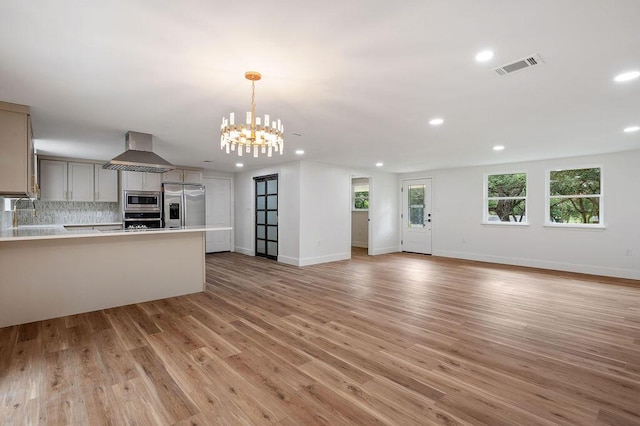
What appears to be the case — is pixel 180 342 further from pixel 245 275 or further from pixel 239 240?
pixel 239 240

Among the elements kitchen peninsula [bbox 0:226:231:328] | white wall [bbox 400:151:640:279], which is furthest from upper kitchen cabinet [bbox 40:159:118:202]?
white wall [bbox 400:151:640:279]

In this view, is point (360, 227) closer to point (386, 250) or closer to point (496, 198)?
point (386, 250)

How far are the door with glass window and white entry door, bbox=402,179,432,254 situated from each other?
410 cm

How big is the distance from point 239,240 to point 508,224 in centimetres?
726

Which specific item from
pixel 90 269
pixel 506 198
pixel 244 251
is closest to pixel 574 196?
pixel 506 198

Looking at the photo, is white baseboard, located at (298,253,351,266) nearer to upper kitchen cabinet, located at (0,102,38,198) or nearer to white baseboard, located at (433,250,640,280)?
white baseboard, located at (433,250,640,280)

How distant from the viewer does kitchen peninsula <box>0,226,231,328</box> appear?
137 inches

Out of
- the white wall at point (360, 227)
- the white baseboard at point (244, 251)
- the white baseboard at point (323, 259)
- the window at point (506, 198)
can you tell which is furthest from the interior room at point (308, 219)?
the white wall at point (360, 227)

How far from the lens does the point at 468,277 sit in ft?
18.9

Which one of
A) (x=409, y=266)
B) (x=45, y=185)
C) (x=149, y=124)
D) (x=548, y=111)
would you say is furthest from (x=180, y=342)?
(x=45, y=185)

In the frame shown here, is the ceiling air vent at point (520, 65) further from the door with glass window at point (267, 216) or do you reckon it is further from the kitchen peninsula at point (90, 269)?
the door with glass window at point (267, 216)

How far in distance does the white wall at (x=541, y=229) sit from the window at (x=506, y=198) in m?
0.16

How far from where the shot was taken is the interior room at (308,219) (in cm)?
192

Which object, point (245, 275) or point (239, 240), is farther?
point (239, 240)
